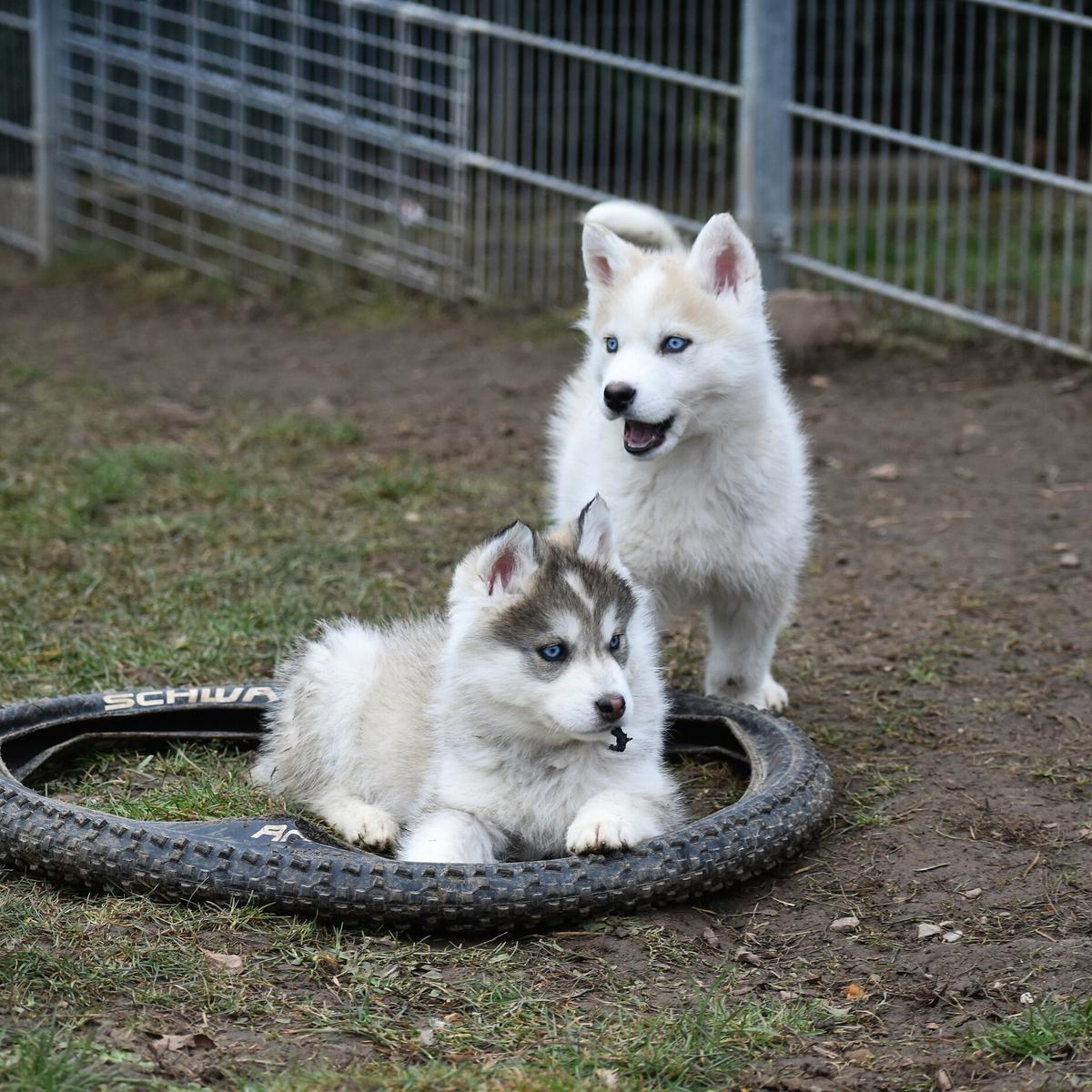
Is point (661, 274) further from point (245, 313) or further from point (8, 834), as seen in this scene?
point (245, 313)

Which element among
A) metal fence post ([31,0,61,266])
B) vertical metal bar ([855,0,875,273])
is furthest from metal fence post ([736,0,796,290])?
metal fence post ([31,0,61,266])

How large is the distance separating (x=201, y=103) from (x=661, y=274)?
8.27 meters

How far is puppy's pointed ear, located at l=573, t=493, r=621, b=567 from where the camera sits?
12.5ft

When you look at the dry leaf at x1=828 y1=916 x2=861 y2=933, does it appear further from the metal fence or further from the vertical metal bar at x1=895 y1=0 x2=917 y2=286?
the vertical metal bar at x1=895 y1=0 x2=917 y2=286

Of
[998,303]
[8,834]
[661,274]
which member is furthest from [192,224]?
[8,834]

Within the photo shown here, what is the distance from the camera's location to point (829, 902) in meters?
3.84

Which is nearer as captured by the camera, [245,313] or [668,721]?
[668,721]

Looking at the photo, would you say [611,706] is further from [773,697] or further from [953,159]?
[953,159]

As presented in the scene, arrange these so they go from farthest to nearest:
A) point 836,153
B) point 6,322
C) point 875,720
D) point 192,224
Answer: point 192,224, point 6,322, point 836,153, point 875,720

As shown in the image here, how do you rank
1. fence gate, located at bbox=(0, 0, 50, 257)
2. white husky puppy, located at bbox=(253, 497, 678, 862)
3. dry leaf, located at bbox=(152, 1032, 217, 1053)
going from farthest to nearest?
fence gate, located at bbox=(0, 0, 50, 257), white husky puppy, located at bbox=(253, 497, 678, 862), dry leaf, located at bbox=(152, 1032, 217, 1053)

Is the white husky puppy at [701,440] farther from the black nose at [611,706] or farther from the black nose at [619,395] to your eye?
the black nose at [611,706]

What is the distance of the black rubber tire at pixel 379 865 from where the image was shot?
3500mm

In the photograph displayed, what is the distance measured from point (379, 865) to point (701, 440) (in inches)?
67.0

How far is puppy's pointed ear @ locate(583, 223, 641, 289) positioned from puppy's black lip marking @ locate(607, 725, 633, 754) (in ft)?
5.16
